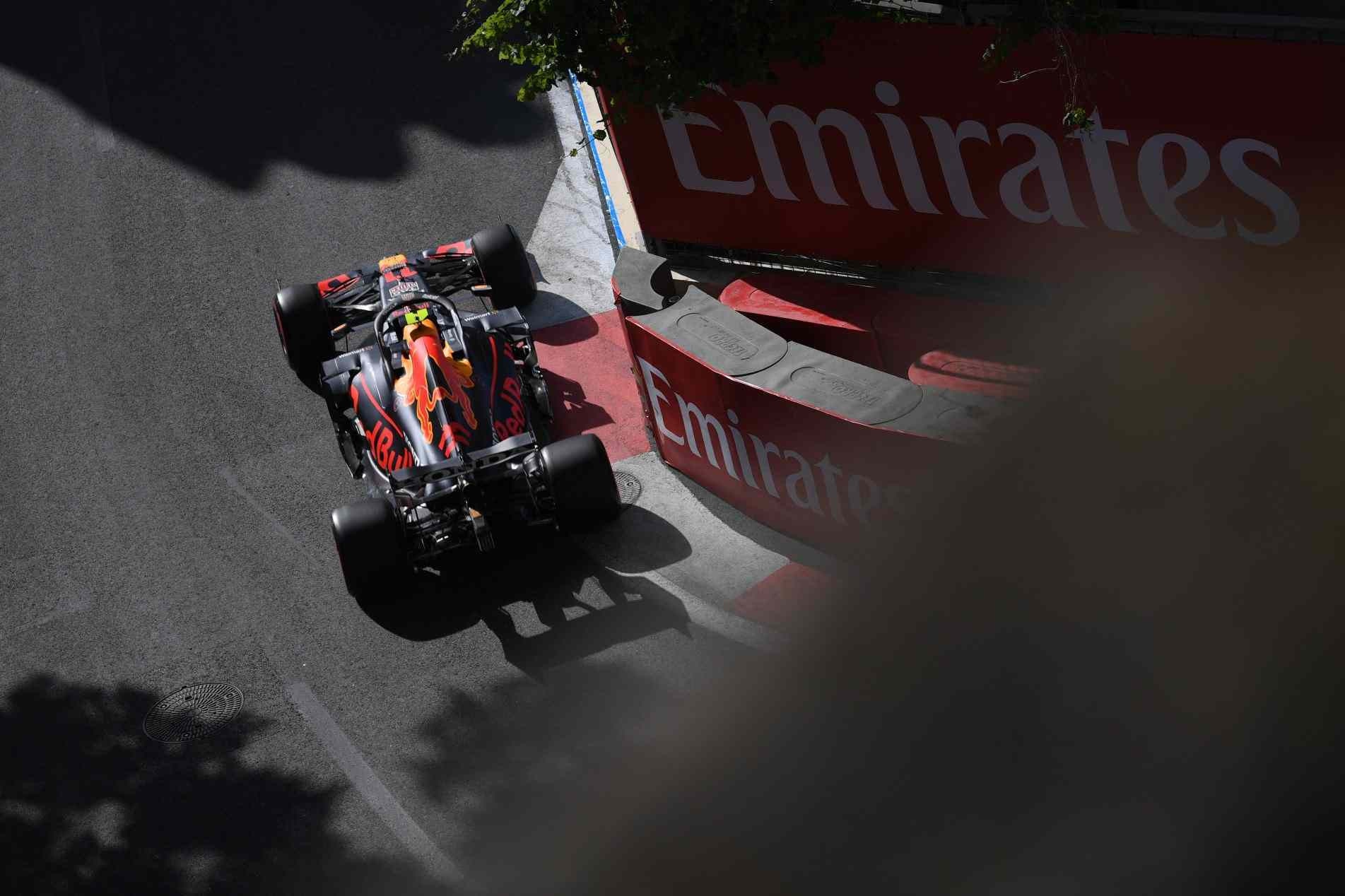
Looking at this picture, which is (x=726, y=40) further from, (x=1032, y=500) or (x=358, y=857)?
(x=358, y=857)

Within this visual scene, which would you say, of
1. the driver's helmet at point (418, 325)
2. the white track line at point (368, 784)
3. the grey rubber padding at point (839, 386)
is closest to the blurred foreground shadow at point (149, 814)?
the white track line at point (368, 784)

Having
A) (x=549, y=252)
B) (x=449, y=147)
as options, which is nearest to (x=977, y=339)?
(x=549, y=252)

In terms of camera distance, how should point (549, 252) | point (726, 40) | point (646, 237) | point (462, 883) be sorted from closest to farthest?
1. point (462, 883)
2. point (726, 40)
3. point (646, 237)
4. point (549, 252)

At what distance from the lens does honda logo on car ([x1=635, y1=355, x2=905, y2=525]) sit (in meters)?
8.96

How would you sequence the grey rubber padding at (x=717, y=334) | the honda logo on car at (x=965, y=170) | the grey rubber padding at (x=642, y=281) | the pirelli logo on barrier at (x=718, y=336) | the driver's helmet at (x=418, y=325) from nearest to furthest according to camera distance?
the honda logo on car at (x=965, y=170), the grey rubber padding at (x=717, y=334), the pirelli logo on barrier at (x=718, y=336), the driver's helmet at (x=418, y=325), the grey rubber padding at (x=642, y=281)

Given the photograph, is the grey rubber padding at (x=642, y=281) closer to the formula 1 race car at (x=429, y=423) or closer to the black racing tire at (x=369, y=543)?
the formula 1 race car at (x=429, y=423)

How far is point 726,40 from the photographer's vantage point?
921 centimetres

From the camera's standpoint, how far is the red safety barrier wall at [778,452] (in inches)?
337

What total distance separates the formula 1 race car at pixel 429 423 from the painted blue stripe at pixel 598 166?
235cm

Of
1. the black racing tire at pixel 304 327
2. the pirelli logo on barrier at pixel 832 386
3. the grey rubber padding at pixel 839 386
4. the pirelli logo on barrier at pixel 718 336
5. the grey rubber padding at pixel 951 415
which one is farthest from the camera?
the black racing tire at pixel 304 327

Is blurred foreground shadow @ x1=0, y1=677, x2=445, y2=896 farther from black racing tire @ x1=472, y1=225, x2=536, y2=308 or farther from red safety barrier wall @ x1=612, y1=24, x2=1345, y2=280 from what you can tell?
red safety barrier wall @ x1=612, y1=24, x2=1345, y2=280

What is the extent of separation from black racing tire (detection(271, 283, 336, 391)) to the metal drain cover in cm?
285

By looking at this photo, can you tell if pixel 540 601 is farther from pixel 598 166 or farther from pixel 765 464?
pixel 598 166

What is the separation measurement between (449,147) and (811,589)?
24.8 feet
